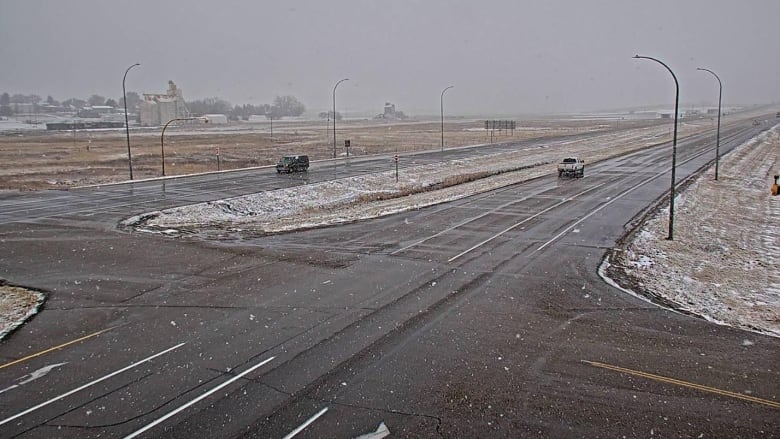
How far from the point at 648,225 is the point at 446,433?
20564 mm

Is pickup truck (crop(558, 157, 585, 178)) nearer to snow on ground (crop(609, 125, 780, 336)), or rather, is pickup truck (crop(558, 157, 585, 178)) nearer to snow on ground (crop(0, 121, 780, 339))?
snow on ground (crop(0, 121, 780, 339))

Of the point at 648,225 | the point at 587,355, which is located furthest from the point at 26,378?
the point at 648,225

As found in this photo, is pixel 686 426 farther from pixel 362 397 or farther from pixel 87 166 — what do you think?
pixel 87 166

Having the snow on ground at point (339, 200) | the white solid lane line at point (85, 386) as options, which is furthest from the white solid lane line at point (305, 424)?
the snow on ground at point (339, 200)

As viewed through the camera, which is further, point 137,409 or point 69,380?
point 69,380

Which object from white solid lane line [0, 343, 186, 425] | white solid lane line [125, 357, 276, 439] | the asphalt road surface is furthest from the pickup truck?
white solid lane line [0, 343, 186, 425]

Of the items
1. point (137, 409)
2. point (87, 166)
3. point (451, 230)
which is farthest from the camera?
point (87, 166)

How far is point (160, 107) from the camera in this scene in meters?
185

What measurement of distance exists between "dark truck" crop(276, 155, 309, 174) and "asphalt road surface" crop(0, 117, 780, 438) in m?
26.2

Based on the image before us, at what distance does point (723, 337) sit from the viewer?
1236 cm

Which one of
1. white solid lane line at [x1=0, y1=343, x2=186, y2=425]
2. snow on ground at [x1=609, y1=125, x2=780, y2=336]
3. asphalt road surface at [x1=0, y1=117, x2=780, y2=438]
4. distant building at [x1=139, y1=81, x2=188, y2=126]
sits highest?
distant building at [x1=139, y1=81, x2=188, y2=126]

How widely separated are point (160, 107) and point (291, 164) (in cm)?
15473

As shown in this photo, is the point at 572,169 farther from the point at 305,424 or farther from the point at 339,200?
the point at 305,424

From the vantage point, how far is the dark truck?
48188 mm
